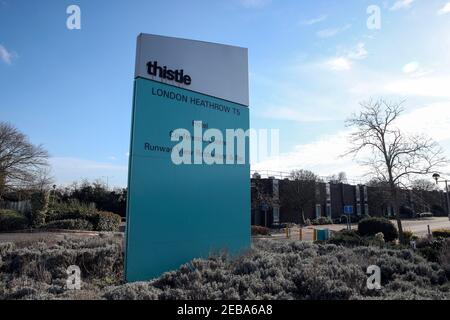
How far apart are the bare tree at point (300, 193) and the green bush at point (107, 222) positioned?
2217 centimetres

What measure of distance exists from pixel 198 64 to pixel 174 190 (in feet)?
10.5

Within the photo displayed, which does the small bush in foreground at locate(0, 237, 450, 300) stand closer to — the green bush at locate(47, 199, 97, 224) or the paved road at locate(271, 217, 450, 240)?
the green bush at locate(47, 199, 97, 224)

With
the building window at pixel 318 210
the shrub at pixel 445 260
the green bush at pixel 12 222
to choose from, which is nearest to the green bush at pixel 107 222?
the green bush at pixel 12 222

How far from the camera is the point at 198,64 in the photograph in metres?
9.31

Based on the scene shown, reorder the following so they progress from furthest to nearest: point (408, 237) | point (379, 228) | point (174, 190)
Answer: point (379, 228) < point (408, 237) < point (174, 190)

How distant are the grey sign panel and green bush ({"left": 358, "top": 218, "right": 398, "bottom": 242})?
1376 centimetres

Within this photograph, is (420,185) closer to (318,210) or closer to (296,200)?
(296,200)

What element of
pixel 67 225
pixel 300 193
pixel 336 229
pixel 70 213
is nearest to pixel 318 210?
pixel 300 193

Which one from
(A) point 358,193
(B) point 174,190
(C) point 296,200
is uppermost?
(A) point 358,193

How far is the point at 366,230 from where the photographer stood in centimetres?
2095

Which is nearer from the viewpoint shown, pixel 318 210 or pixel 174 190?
pixel 174 190

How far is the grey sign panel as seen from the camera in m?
8.27

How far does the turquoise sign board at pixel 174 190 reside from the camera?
766cm

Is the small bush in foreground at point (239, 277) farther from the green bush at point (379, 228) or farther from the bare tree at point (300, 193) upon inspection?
the bare tree at point (300, 193)
